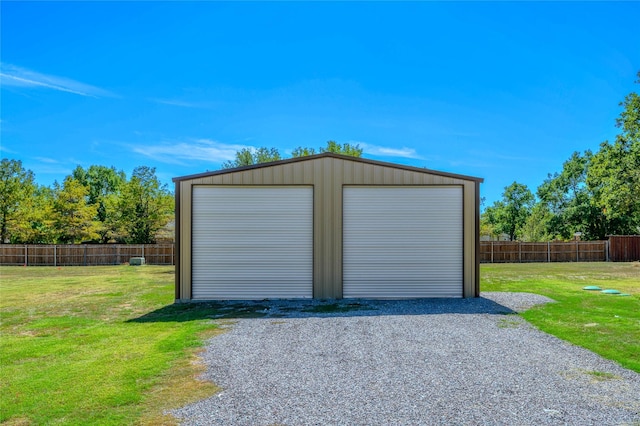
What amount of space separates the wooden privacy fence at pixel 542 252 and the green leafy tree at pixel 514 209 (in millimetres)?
19561

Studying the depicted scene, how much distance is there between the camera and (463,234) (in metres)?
11.3

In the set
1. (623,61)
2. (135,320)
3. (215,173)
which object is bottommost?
(135,320)

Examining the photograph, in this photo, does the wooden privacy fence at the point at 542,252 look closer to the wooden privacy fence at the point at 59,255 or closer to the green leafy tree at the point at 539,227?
the green leafy tree at the point at 539,227

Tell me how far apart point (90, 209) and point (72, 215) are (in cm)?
140

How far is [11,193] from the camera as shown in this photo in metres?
32.9

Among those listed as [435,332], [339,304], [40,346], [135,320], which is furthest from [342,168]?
[40,346]

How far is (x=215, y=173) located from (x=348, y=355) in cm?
699

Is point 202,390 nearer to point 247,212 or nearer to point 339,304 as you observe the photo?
point 339,304

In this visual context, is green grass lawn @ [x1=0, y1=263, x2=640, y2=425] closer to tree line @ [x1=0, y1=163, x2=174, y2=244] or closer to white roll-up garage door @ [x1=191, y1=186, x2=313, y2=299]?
white roll-up garage door @ [x1=191, y1=186, x2=313, y2=299]

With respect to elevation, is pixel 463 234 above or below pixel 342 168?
below

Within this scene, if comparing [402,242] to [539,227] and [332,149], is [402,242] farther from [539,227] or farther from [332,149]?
[539,227]

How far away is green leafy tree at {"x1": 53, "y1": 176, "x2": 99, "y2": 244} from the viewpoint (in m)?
32.2

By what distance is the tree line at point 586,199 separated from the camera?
78.4 feet

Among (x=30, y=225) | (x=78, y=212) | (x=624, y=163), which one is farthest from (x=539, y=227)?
(x=30, y=225)
